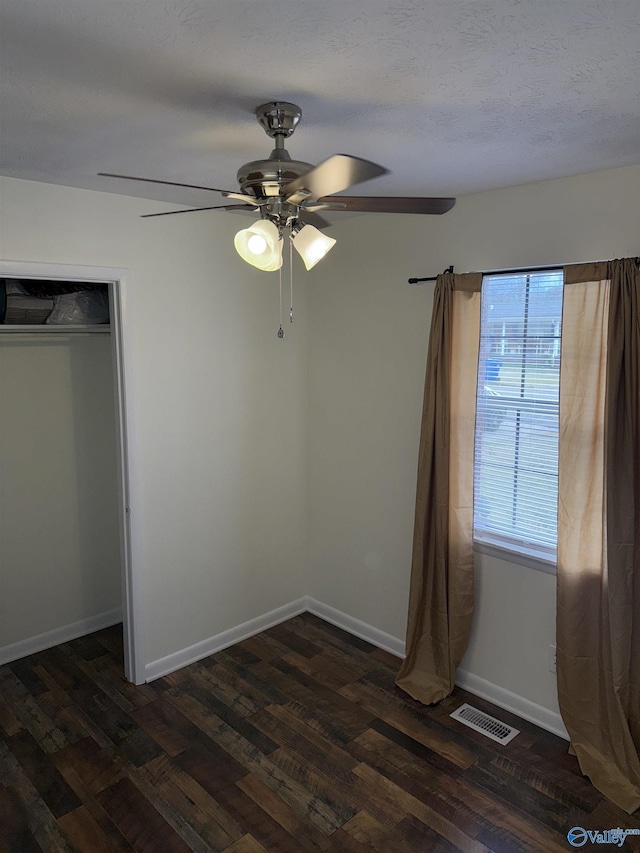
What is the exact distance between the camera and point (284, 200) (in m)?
1.76

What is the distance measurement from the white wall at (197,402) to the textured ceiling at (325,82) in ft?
1.53

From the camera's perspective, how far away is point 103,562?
4.09 meters

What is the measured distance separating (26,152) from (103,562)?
2.61 m

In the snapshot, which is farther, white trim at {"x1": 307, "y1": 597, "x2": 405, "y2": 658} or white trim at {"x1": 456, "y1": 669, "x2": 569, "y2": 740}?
white trim at {"x1": 307, "y1": 597, "x2": 405, "y2": 658}

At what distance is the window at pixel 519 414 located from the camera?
2.93 meters

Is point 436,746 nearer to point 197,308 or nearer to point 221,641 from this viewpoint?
point 221,641

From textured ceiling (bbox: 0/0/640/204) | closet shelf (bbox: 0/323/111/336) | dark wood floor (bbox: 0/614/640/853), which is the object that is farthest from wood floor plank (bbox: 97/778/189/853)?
textured ceiling (bbox: 0/0/640/204)

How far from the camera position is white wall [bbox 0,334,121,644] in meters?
3.64

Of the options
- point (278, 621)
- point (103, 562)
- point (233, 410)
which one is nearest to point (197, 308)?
point (233, 410)

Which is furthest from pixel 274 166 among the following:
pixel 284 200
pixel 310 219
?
pixel 310 219

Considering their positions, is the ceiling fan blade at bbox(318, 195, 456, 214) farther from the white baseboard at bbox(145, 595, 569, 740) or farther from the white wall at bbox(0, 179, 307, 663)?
the white baseboard at bbox(145, 595, 569, 740)

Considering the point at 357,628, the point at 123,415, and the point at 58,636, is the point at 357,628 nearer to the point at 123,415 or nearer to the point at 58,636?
the point at 58,636

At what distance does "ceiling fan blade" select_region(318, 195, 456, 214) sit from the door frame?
5.49ft

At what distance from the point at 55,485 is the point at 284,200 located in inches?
109
